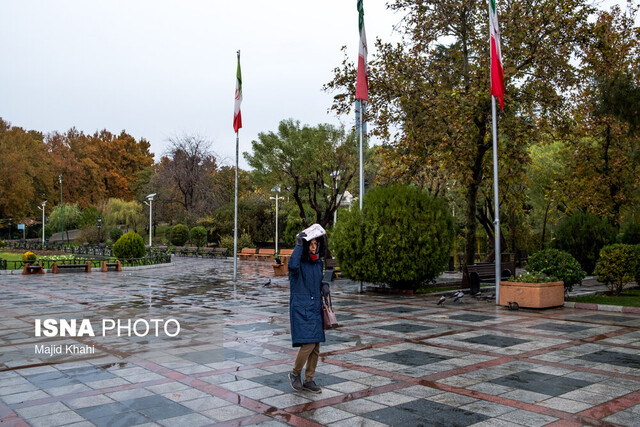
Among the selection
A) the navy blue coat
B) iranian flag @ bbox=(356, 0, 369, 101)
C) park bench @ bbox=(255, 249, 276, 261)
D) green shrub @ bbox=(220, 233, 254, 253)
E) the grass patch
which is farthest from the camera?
green shrub @ bbox=(220, 233, 254, 253)

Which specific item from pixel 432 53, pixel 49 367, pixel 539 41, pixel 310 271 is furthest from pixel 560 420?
pixel 432 53

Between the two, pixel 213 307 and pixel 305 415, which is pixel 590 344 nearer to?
pixel 305 415

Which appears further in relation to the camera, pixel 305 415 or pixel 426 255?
pixel 426 255

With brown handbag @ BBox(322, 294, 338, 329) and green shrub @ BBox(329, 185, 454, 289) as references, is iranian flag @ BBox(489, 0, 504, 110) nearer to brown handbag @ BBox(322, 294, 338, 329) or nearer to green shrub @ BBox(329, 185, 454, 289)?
green shrub @ BBox(329, 185, 454, 289)

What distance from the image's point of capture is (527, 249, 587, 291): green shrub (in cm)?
1399

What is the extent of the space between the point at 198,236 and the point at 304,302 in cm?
4287

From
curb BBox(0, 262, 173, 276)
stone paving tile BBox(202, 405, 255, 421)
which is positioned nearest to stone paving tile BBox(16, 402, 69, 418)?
stone paving tile BBox(202, 405, 255, 421)

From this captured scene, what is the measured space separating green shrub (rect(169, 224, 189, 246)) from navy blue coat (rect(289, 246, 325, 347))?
45027mm

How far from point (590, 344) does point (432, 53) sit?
11.5m

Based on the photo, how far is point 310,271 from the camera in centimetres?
623

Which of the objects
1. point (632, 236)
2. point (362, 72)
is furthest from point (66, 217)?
point (632, 236)

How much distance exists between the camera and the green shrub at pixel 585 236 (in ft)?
67.9

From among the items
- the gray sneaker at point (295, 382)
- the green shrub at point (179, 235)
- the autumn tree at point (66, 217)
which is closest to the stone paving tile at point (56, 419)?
the gray sneaker at point (295, 382)

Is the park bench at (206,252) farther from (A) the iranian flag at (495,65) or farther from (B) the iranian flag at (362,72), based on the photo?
(A) the iranian flag at (495,65)
